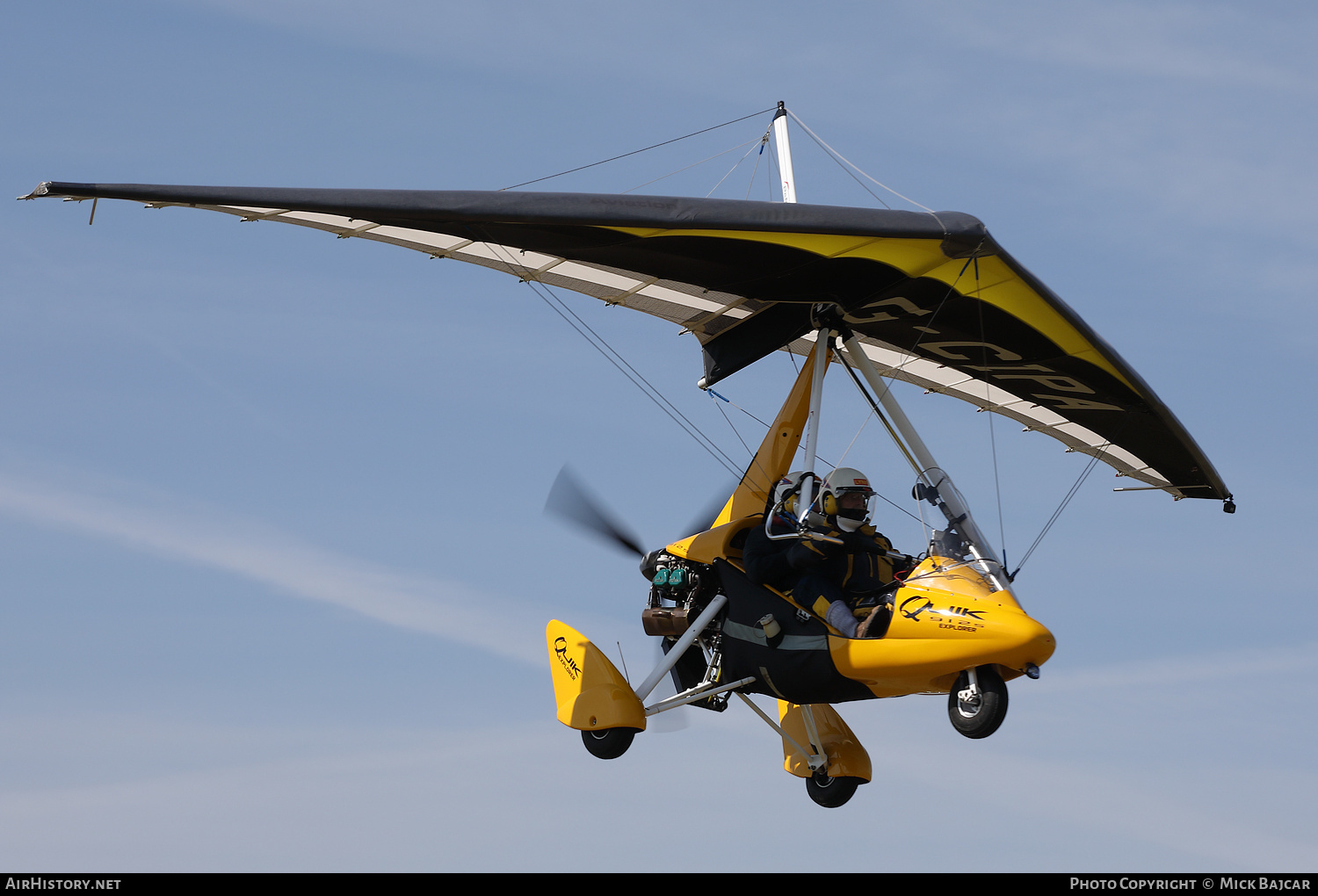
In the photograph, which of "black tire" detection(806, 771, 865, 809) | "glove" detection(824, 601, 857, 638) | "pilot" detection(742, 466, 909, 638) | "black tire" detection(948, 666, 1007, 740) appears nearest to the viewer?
"black tire" detection(948, 666, 1007, 740)

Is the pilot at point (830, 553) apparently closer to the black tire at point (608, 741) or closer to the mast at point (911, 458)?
the mast at point (911, 458)

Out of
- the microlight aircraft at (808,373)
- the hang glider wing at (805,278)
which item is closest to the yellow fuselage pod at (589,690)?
the microlight aircraft at (808,373)

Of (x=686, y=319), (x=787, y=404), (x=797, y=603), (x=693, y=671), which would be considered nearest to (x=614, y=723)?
(x=693, y=671)

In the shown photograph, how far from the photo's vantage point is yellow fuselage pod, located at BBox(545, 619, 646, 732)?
→ 14.9 meters

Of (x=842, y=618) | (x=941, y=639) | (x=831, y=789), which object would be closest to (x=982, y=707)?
(x=941, y=639)

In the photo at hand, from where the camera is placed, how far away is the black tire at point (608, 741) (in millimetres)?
14977

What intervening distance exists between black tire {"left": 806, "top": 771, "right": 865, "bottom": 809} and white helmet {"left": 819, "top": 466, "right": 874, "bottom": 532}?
351 centimetres

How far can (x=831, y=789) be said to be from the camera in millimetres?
16359

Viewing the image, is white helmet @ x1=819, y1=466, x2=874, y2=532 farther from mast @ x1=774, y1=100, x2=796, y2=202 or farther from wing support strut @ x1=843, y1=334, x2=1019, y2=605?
mast @ x1=774, y1=100, x2=796, y2=202

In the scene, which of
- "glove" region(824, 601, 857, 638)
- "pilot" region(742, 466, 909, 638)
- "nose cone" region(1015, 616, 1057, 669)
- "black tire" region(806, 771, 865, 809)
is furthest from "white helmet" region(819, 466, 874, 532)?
"black tire" region(806, 771, 865, 809)

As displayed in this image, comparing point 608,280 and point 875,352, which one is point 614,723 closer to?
point 608,280

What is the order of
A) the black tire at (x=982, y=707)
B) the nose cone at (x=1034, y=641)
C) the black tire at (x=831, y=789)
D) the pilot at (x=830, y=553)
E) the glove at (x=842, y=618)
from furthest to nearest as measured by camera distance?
the black tire at (x=831, y=789)
the pilot at (x=830, y=553)
the glove at (x=842, y=618)
the black tire at (x=982, y=707)
the nose cone at (x=1034, y=641)

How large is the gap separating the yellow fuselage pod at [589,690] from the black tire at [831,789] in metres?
2.55

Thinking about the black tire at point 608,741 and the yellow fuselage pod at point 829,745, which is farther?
the yellow fuselage pod at point 829,745
